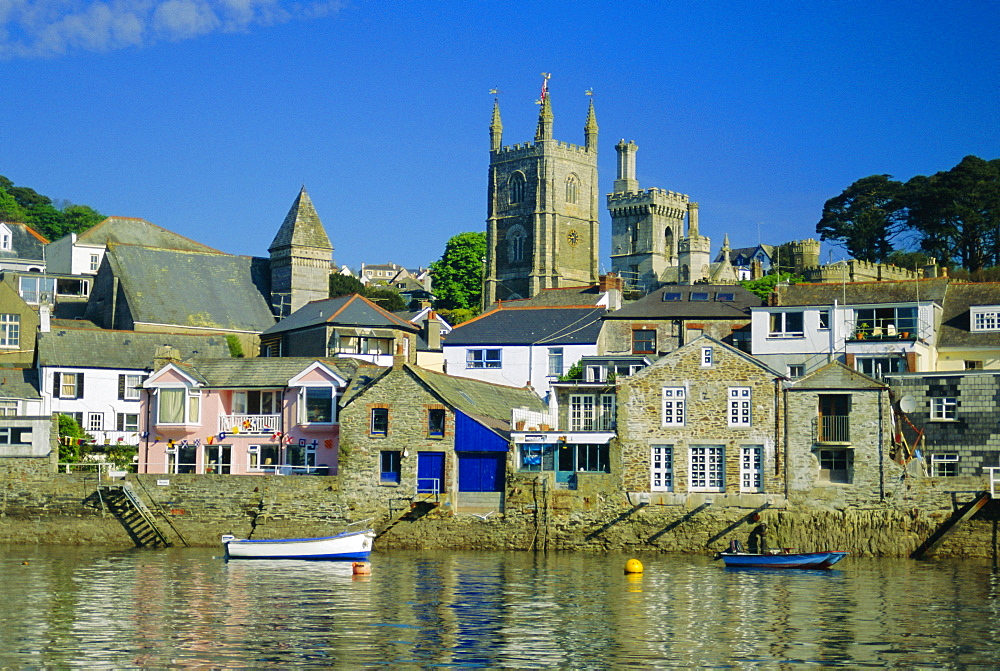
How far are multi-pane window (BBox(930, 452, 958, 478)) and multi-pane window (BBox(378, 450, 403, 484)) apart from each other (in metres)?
21.7

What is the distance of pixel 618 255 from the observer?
567ft

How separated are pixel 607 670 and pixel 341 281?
124m

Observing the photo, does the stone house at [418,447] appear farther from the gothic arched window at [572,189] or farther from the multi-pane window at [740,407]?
the gothic arched window at [572,189]

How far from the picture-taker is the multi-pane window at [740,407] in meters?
53.8

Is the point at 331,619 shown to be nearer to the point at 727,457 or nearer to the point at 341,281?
the point at 727,457

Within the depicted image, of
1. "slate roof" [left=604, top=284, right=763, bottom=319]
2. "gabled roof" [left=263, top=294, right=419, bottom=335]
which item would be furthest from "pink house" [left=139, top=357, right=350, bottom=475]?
"slate roof" [left=604, top=284, right=763, bottom=319]

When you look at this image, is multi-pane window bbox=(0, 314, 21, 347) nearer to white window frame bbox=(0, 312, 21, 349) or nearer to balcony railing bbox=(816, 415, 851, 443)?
white window frame bbox=(0, 312, 21, 349)

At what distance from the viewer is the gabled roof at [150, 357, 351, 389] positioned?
6347cm

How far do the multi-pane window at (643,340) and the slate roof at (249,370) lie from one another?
1790 cm

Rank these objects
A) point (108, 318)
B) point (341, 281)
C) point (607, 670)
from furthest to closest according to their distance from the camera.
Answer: point (341, 281) < point (108, 318) < point (607, 670)

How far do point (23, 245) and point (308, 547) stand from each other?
7823 centimetres

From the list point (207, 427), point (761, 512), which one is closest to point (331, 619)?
point (761, 512)

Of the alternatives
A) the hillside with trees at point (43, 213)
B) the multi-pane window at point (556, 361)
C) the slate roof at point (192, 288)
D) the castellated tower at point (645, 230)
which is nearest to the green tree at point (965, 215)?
the multi-pane window at point (556, 361)

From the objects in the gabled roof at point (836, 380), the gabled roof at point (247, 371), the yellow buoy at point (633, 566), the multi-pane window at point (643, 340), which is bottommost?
the yellow buoy at point (633, 566)
